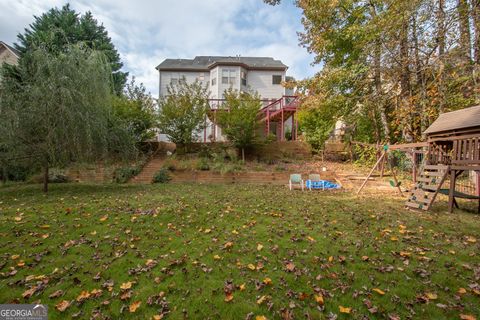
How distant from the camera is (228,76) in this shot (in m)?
22.2

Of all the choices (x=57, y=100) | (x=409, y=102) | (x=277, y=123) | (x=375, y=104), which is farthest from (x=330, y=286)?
(x=277, y=123)

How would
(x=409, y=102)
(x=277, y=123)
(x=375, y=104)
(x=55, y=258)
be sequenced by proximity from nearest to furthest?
(x=55, y=258) < (x=409, y=102) < (x=375, y=104) < (x=277, y=123)

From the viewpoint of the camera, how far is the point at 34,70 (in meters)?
7.45

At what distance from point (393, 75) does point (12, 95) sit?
1359 centimetres

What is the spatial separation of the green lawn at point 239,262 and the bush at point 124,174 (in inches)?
234

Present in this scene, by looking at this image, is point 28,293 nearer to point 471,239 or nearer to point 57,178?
point 471,239

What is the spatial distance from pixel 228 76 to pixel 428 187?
18688 mm

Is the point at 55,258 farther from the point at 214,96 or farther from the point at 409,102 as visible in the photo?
the point at 214,96

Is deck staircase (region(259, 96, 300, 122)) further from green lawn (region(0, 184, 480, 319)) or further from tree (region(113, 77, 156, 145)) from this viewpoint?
green lawn (region(0, 184, 480, 319))

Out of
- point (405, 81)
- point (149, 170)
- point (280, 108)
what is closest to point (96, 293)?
point (149, 170)

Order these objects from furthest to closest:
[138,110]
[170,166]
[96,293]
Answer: [138,110]
[170,166]
[96,293]

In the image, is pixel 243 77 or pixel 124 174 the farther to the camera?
pixel 243 77

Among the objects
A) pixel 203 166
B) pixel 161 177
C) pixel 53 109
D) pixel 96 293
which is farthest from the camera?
pixel 203 166

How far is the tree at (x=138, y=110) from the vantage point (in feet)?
47.9
